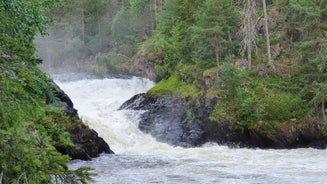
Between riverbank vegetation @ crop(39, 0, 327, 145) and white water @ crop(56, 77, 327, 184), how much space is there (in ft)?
6.68

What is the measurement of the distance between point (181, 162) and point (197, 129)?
568 centimetres

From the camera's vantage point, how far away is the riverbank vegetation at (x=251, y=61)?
2014cm

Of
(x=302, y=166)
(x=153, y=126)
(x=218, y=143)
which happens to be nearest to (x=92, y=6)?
(x=153, y=126)

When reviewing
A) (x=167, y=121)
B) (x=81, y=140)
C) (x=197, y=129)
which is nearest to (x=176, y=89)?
(x=167, y=121)

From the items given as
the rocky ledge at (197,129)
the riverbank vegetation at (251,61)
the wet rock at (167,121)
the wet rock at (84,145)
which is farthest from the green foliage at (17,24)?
the wet rock at (167,121)

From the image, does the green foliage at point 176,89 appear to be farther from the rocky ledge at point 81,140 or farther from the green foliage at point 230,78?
the rocky ledge at point 81,140

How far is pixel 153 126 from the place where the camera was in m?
23.0

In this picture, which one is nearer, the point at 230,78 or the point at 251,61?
the point at 230,78

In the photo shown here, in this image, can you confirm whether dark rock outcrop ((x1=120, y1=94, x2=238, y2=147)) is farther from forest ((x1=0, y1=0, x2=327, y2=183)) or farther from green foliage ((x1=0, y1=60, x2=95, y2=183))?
green foliage ((x1=0, y1=60, x2=95, y2=183))

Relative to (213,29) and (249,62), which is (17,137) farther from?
(249,62)

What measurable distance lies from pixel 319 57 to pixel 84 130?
11566mm

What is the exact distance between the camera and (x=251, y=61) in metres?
24.1

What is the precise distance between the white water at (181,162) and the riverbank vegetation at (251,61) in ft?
6.68

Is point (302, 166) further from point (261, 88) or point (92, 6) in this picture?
point (92, 6)
